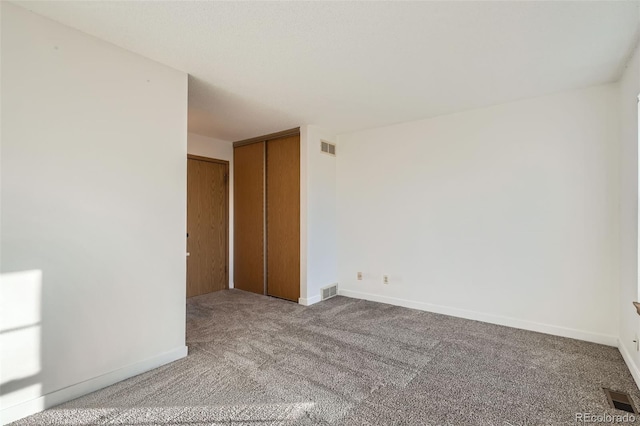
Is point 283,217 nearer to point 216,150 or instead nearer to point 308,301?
point 308,301

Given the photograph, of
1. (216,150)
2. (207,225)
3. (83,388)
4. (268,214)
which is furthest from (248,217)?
(83,388)

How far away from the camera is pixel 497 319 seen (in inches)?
137

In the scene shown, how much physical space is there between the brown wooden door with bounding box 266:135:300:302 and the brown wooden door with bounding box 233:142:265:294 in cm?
16

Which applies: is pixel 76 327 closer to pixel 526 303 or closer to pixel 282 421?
pixel 282 421

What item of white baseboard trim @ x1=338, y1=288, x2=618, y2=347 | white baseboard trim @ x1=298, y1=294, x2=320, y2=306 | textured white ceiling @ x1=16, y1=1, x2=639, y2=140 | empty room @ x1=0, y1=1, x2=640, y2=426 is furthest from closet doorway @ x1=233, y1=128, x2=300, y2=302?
textured white ceiling @ x1=16, y1=1, x2=639, y2=140

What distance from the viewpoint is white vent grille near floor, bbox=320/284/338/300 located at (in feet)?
14.7

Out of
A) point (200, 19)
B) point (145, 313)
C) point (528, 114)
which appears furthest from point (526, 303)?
point (200, 19)

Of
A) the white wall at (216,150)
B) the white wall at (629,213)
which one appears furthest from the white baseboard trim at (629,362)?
the white wall at (216,150)

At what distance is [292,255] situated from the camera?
444 cm

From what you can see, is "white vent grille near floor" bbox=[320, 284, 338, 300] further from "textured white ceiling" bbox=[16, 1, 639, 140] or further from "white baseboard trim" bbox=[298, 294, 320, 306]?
"textured white ceiling" bbox=[16, 1, 639, 140]

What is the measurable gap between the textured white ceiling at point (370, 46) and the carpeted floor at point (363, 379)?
2.45m

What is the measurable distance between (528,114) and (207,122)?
380cm

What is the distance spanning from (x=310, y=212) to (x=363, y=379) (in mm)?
2401

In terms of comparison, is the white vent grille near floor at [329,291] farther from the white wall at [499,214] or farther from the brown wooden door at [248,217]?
the brown wooden door at [248,217]
